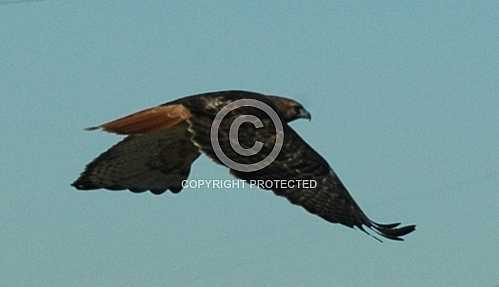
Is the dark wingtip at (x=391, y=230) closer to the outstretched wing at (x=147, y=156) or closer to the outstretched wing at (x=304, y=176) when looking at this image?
the outstretched wing at (x=304, y=176)

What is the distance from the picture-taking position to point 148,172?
42.4ft

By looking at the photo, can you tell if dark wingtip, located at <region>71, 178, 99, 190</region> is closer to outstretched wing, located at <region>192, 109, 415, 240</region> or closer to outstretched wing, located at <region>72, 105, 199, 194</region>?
outstretched wing, located at <region>72, 105, 199, 194</region>

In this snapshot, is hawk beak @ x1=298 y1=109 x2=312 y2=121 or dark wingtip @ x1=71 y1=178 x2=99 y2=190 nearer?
hawk beak @ x1=298 y1=109 x2=312 y2=121

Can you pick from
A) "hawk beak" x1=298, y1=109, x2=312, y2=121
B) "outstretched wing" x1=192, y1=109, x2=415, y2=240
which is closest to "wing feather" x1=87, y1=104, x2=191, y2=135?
"outstretched wing" x1=192, y1=109, x2=415, y2=240

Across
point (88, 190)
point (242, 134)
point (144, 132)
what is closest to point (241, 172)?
point (242, 134)

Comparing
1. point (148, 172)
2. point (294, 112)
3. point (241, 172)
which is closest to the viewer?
point (241, 172)

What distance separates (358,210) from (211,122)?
1.40 metres

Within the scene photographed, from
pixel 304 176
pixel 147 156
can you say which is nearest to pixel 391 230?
pixel 304 176

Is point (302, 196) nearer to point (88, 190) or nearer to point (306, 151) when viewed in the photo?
point (306, 151)

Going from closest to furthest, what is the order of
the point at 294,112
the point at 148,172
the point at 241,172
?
1. the point at 241,172
2. the point at 294,112
3. the point at 148,172

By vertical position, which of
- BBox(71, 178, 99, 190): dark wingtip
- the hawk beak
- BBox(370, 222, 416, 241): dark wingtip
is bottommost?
BBox(370, 222, 416, 241): dark wingtip

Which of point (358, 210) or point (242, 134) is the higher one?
point (242, 134)

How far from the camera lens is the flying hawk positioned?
11359 millimetres

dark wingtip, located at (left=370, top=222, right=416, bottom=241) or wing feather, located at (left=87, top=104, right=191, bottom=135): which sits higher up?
wing feather, located at (left=87, top=104, right=191, bottom=135)
